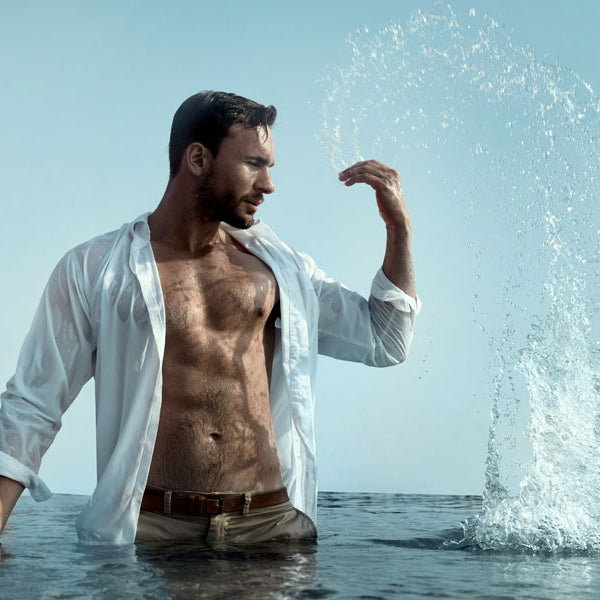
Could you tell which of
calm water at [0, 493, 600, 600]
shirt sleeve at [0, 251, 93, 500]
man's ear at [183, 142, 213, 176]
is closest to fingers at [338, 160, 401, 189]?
man's ear at [183, 142, 213, 176]

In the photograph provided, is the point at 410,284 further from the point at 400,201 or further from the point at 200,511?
the point at 200,511

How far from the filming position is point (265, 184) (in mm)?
3857

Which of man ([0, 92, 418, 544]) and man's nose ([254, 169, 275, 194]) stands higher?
man's nose ([254, 169, 275, 194])

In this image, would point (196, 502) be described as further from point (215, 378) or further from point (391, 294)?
point (391, 294)

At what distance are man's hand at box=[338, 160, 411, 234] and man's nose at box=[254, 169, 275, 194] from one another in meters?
0.50

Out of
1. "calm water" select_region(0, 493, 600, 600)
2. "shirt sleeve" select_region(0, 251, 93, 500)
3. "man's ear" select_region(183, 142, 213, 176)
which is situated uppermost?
"man's ear" select_region(183, 142, 213, 176)

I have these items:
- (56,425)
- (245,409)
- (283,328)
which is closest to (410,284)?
(283,328)

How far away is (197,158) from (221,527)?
154cm

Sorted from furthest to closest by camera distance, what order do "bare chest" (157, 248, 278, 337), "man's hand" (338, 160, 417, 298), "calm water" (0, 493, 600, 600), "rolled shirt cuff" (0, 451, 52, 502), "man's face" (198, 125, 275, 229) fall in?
"man's hand" (338, 160, 417, 298) < "man's face" (198, 125, 275, 229) < "bare chest" (157, 248, 278, 337) < "rolled shirt cuff" (0, 451, 52, 502) < "calm water" (0, 493, 600, 600)

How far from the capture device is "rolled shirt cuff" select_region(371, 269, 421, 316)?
13.5 ft

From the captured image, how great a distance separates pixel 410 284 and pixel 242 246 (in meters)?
0.77

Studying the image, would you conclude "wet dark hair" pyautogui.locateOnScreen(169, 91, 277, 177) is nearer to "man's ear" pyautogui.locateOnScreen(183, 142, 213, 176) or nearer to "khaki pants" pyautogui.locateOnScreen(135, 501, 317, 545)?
"man's ear" pyautogui.locateOnScreen(183, 142, 213, 176)

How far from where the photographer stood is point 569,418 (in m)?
5.30

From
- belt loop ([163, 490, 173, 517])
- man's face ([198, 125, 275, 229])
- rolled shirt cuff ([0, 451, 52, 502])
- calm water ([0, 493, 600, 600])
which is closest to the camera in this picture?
calm water ([0, 493, 600, 600])
